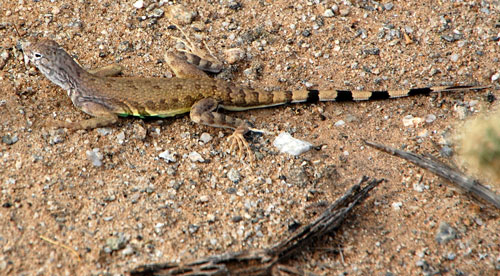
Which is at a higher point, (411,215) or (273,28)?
(273,28)

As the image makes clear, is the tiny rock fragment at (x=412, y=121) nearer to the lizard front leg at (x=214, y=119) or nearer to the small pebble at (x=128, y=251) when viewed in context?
the lizard front leg at (x=214, y=119)

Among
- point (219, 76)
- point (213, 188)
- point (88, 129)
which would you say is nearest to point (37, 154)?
point (88, 129)

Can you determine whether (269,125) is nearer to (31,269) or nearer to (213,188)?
(213,188)

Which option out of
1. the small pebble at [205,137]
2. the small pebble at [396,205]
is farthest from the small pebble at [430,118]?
the small pebble at [205,137]

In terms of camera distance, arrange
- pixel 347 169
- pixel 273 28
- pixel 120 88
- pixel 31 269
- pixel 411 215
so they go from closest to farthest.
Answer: pixel 31 269 → pixel 411 215 → pixel 347 169 → pixel 120 88 → pixel 273 28

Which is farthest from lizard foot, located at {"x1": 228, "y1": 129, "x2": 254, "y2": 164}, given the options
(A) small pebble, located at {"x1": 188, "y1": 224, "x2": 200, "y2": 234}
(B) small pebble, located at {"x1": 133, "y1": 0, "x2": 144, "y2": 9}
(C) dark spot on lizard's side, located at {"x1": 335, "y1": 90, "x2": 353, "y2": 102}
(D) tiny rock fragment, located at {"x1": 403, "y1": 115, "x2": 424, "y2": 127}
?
(B) small pebble, located at {"x1": 133, "y1": 0, "x2": 144, "y2": 9}

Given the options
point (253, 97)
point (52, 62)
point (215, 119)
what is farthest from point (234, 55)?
point (52, 62)

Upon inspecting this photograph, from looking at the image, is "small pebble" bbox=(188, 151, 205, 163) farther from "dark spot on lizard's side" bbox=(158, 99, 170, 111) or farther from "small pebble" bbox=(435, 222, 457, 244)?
"small pebble" bbox=(435, 222, 457, 244)
